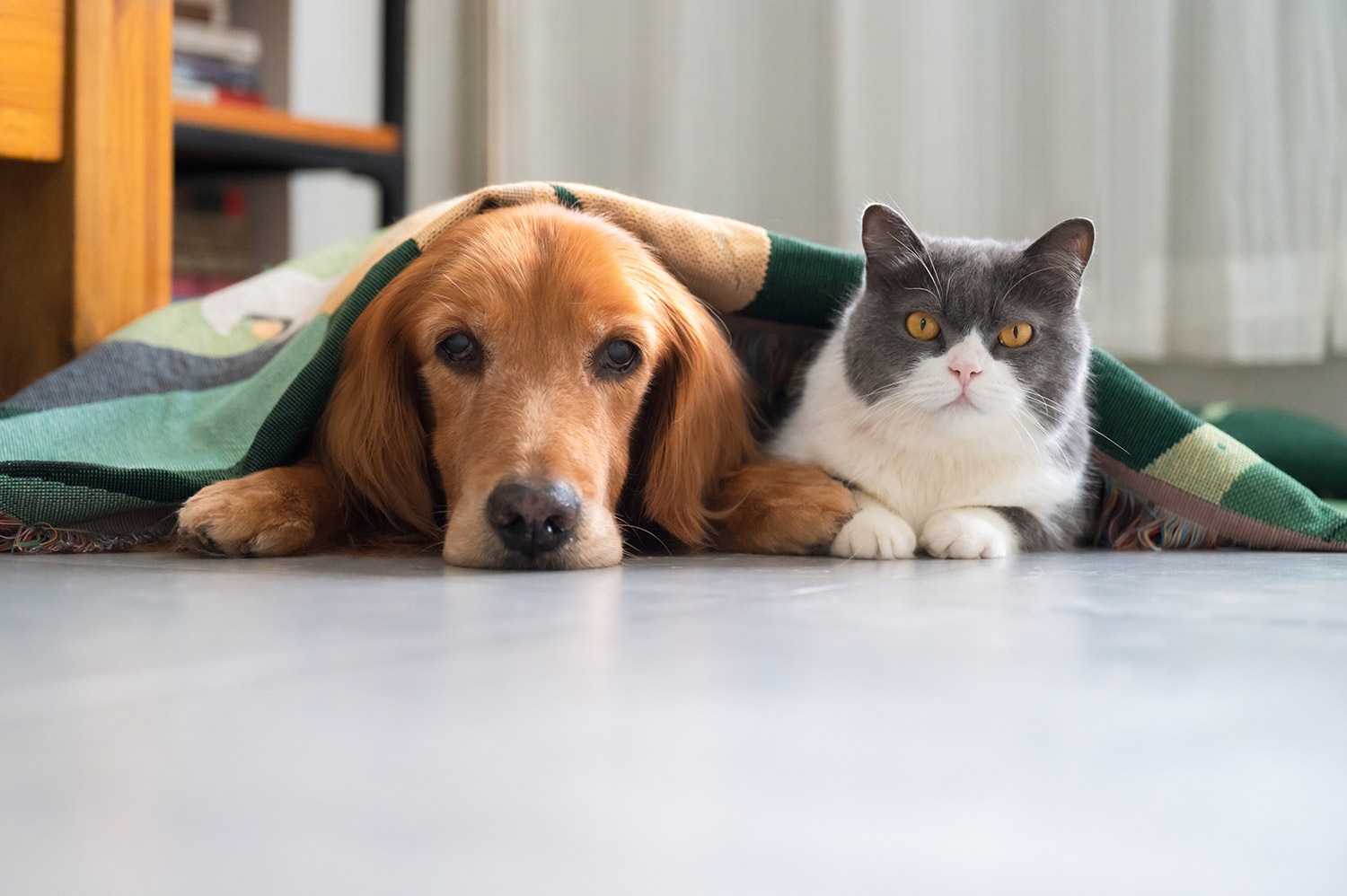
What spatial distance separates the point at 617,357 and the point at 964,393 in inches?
16.4

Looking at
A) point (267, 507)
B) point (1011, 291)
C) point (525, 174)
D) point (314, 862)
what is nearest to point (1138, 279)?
point (1011, 291)

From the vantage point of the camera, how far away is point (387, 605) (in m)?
0.94

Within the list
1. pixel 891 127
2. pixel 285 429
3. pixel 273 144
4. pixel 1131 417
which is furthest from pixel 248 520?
pixel 891 127

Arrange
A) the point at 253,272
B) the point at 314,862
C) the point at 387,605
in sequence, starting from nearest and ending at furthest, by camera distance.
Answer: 1. the point at 314,862
2. the point at 387,605
3. the point at 253,272

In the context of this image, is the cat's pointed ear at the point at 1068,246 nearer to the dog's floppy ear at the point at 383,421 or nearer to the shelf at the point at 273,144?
the dog's floppy ear at the point at 383,421

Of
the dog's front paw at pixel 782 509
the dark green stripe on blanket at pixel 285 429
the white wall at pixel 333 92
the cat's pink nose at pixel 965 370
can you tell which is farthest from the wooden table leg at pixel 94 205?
the white wall at pixel 333 92

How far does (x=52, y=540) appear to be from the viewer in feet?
4.21

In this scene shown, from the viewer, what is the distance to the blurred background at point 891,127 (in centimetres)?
265

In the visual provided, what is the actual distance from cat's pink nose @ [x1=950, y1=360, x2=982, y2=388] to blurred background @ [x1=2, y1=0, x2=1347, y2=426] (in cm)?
170

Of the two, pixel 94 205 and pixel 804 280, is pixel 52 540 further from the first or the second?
pixel 804 280

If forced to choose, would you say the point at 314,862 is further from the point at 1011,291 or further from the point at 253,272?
the point at 253,272

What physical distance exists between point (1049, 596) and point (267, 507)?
33.3 inches

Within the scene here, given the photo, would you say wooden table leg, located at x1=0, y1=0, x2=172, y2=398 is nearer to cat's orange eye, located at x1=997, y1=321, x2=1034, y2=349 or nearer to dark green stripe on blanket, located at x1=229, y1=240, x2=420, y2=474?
dark green stripe on blanket, located at x1=229, y1=240, x2=420, y2=474

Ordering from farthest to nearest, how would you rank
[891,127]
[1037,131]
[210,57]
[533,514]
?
[210,57], [891,127], [1037,131], [533,514]
